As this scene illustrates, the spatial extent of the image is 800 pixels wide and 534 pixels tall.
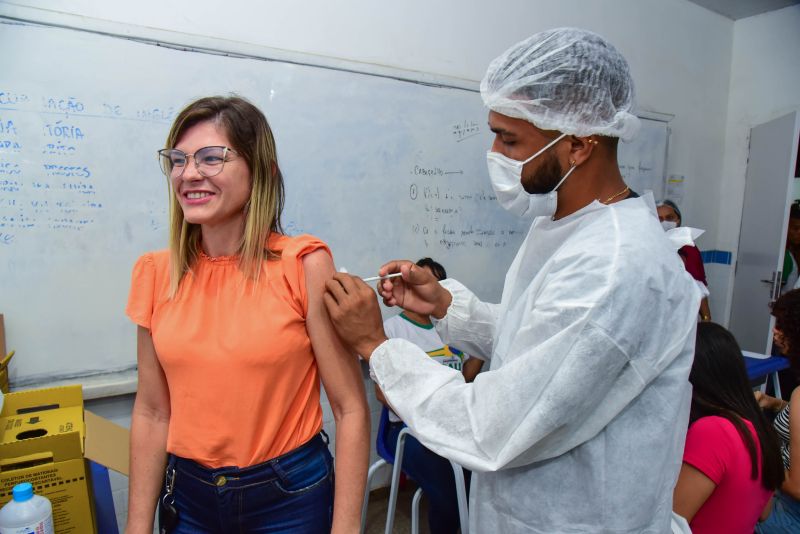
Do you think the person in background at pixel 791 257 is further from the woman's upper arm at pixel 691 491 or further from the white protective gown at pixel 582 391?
the white protective gown at pixel 582 391

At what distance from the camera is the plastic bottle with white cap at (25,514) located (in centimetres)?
117

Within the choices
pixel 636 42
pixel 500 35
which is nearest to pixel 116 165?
A: pixel 500 35

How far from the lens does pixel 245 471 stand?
1000mm

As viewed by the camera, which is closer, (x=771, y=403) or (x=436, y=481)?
(x=436, y=481)

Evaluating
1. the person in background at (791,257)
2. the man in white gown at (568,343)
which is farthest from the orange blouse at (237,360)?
the person in background at (791,257)

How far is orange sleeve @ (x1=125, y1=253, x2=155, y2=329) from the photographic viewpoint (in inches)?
42.4

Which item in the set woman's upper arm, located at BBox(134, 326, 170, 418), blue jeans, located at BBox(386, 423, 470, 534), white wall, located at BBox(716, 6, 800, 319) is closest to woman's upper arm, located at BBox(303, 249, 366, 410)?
woman's upper arm, located at BBox(134, 326, 170, 418)

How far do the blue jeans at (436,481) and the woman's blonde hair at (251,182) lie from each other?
1210mm

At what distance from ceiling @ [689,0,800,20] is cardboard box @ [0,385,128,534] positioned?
4.61m

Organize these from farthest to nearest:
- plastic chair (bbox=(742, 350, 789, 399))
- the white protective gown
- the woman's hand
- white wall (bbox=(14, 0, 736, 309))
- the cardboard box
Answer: plastic chair (bbox=(742, 350, 789, 399)) → the woman's hand → white wall (bbox=(14, 0, 736, 309)) → the cardboard box → the white protective gown

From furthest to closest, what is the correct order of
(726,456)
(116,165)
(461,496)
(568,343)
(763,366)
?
(763,366)
(116,165)
(461,496)
(726,456)
(568,343)

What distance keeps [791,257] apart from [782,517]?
113 inches

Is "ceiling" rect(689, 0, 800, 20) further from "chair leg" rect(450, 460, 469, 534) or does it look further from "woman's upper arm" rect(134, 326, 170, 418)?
"woman's upper arm" rect(134, 326, 170, 418)

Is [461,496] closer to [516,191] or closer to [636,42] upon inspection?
[516,191]
